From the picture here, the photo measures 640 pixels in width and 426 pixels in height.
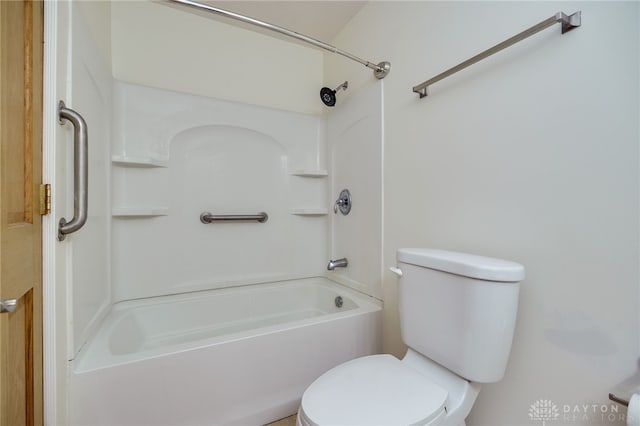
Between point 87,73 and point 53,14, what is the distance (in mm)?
327

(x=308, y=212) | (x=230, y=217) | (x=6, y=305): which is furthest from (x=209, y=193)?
(x=6, y=305)

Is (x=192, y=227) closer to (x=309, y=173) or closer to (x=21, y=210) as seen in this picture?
(x=309, y=173)

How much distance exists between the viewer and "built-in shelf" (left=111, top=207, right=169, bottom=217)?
148 centimetres

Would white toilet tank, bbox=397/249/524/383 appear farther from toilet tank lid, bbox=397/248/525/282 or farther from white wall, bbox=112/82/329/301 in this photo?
white wall, bbox=112/82/329/301

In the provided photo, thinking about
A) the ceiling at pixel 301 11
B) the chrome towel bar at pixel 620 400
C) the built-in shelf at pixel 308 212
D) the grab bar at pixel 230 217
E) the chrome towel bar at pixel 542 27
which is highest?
the ceiling at pixel 301 11

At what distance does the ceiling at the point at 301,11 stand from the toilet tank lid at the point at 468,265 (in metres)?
1.59

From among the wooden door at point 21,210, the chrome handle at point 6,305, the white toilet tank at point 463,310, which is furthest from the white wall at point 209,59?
the white toilet tank at point 463,310

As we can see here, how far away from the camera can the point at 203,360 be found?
1.07m

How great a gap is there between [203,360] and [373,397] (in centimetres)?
69

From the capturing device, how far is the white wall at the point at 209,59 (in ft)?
5.16

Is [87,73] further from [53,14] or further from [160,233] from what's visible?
[160,233]

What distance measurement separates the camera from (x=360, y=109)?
5.54 ft

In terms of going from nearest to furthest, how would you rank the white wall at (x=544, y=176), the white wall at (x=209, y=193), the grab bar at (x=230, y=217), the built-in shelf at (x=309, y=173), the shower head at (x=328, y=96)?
the white wall at (x=544, y=176), the white wall at (x=209, y=193), the grab bar at (x=230, y=217), the shower head at (x=328, y=96), the built-in shelf at (x=309, y=173)

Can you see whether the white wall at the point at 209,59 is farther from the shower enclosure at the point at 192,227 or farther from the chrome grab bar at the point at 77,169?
the chrome grab bar at the point at 77,169
